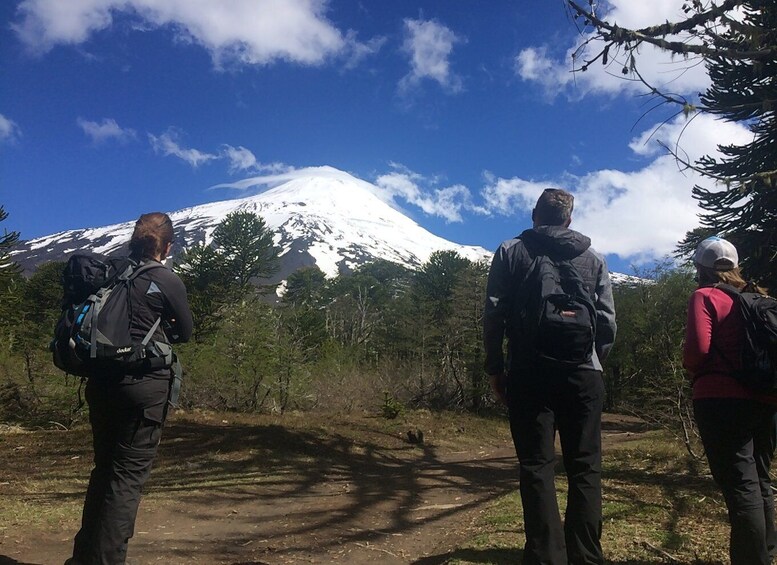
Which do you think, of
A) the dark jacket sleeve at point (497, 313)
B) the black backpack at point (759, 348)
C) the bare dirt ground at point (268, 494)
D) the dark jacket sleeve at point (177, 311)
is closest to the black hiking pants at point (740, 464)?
the black backpack at point (759, 348)

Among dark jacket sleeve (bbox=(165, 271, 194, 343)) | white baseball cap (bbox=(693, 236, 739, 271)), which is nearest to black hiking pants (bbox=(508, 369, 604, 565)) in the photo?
white baseball cap (bbox=(693, 236, 739, 271))

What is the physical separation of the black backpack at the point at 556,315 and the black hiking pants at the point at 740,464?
2.27 ft

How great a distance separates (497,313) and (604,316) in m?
0.54

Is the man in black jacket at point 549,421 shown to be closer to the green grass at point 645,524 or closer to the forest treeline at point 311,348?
the green grass at point 645,524

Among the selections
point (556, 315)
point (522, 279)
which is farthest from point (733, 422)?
point (522, 279)

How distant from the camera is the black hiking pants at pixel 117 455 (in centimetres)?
247

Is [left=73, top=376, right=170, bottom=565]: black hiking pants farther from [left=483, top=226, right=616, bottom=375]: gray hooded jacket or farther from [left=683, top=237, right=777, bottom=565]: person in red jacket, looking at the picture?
[left=683, top=237, right=777, bottom=565]: person in red jacket

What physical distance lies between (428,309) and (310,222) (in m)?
131

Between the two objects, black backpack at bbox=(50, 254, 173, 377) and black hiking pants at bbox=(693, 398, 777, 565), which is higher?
black backpack at bbox=(50, 254, 173, 377)

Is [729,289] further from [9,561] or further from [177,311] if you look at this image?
[9,561]

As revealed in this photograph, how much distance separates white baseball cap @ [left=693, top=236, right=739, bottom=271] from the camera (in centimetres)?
270

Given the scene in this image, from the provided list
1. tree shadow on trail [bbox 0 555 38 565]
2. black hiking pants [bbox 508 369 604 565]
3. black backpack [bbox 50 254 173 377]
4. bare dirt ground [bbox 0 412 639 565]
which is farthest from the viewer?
bare dirt ground [bbox 0 412 639 565]

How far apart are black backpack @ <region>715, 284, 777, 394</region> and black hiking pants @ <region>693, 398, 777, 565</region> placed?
11 cm

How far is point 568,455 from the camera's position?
94.7 inches
